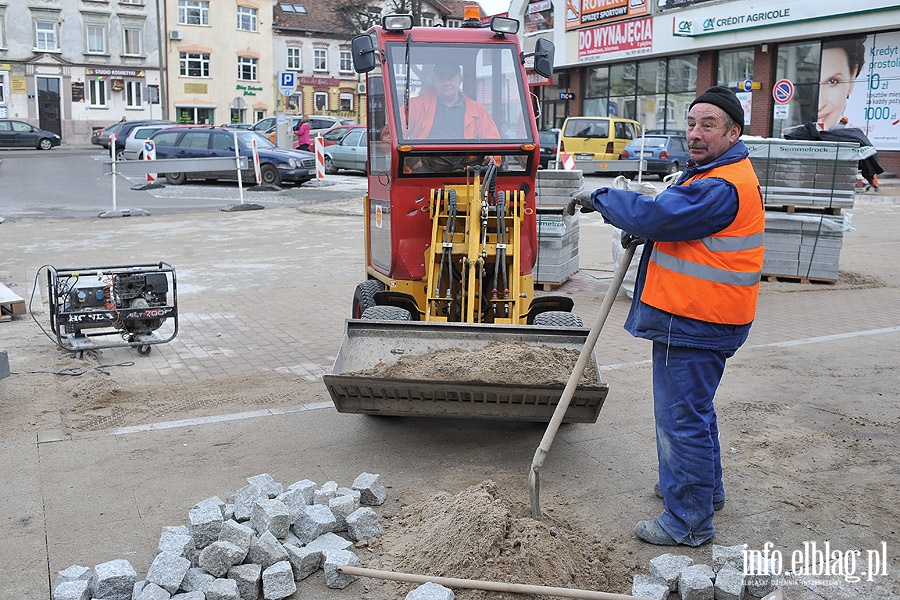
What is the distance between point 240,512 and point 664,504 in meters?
2.02

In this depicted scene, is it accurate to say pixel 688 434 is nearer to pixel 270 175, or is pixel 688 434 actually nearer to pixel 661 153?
pixel 270 175

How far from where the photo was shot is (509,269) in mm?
6324

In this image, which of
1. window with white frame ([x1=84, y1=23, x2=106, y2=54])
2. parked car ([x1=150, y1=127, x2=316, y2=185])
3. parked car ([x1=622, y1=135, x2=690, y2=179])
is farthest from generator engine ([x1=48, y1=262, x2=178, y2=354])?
window with white frame ([x1=84, y1=23, x2=106, y2=54])

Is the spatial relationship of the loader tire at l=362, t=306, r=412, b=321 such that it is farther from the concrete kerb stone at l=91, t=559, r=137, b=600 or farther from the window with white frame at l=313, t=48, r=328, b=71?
the window with white frame at l=313, t=48, r=328, b=71

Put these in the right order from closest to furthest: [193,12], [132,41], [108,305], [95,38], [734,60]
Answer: [108,305], [734,60], [95,38], [132,41], [193,12]

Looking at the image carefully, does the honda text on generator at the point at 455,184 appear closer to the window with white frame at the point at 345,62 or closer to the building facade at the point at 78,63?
the building facade at the point at 78,63

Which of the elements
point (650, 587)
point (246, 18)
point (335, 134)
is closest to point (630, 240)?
point (650, 587)

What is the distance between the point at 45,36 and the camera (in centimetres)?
4925

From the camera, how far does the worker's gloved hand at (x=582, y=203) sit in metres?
4.30

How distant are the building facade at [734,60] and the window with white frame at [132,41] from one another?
2284cm

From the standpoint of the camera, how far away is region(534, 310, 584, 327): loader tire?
6.19m

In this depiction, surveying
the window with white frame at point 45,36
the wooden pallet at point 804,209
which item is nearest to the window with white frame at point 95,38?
the window with white frame at point 45,36

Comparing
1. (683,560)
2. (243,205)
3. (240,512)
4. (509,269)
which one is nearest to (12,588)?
(240,512)

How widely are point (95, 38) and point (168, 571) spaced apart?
52829 mm
